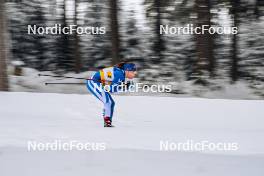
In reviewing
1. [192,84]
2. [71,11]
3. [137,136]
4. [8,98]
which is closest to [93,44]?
[71,11]

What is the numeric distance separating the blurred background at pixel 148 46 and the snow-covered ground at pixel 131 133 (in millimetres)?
4144

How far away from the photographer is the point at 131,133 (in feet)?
20.1

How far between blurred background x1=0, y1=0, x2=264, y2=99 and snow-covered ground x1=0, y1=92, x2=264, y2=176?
4144 mm

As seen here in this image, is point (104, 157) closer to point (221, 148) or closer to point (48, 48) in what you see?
point (221, 148)

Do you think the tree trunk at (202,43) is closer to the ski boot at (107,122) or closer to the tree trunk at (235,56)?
the tree trunk at (235,56)

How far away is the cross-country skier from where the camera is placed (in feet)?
20.1

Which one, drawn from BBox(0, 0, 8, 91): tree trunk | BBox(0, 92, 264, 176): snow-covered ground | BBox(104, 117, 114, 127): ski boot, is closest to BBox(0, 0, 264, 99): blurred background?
BBox(0, 0, 8, 91): tree trunk

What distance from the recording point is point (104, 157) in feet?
16.9

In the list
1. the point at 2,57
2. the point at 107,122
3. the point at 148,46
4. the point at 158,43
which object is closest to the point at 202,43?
the point at 2,57

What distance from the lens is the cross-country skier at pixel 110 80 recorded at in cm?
612

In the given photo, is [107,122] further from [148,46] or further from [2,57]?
[148,46]

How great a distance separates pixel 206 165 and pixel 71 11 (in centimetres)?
2003

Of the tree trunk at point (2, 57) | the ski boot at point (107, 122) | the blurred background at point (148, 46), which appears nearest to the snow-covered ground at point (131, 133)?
the ski boot at point (107, 122)

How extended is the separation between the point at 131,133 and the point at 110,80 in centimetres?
92
